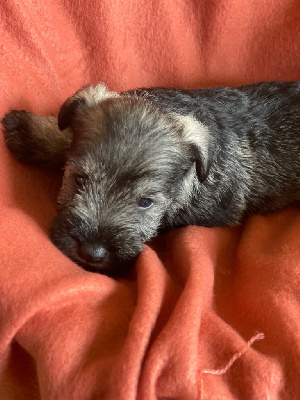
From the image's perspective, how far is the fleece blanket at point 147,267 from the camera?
1.39m

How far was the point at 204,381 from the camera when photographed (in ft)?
4.57

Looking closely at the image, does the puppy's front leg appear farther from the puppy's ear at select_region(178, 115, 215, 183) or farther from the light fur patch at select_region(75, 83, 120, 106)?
the puppy's ear at select_region(178, 115, 215, 183)

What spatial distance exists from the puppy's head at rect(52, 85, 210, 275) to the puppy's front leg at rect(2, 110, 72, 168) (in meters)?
0.20

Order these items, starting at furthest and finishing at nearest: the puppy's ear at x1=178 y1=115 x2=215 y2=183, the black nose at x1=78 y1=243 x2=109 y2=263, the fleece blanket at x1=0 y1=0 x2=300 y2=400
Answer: the puppy's ear at x1=178 y1=115 x2=215 y2=183 < the black nose at x1=78 y1=243 x2=109 y2=263 < the fleece blanket at x1=0 y1=0 x2=300 y2=400

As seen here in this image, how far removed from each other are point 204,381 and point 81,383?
0.34 m

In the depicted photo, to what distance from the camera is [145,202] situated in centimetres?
190

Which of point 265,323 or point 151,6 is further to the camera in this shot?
point 151,6

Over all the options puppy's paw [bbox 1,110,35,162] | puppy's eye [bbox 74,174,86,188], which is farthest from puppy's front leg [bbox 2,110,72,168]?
puppy's eye [bbox 74,174,86,188]

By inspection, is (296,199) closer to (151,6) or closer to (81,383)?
(151,6)

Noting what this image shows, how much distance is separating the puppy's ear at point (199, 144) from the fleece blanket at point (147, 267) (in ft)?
0.90

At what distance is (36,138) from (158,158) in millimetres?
601

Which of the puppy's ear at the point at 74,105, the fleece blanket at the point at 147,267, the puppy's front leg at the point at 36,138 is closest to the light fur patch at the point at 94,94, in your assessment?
the puppy's ear at the point at 74,105

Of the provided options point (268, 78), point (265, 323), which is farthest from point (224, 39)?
point (265, 323)

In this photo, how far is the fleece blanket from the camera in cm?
139
